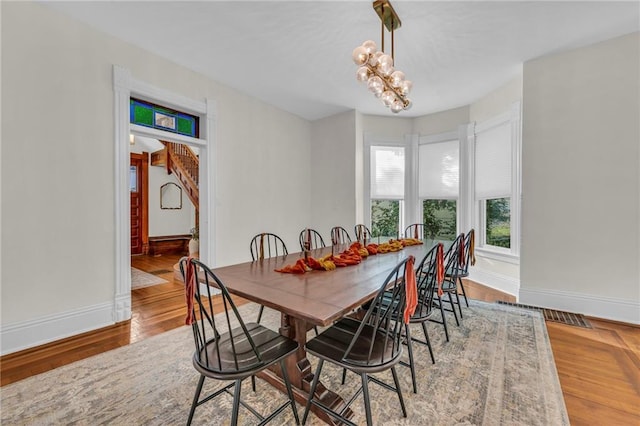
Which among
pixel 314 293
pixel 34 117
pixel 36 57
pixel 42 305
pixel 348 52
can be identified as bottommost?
pixel 42 305

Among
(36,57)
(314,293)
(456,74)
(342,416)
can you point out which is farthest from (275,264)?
(456,74)

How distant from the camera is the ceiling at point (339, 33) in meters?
2.36

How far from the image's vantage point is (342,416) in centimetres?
148

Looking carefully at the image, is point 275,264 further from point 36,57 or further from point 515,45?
point 515,45

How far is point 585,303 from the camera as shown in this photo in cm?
301

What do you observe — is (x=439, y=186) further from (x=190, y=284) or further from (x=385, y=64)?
(x=190, y=284)

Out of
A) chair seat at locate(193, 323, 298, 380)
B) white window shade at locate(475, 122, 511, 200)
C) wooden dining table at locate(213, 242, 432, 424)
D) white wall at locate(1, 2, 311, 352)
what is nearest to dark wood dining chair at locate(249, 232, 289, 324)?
wooden dining table at locate(213, 242, 432, 424)

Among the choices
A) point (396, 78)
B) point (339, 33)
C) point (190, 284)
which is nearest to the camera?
point (190, 284)

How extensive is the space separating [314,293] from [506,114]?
3946mm

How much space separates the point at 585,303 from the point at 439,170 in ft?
8.67

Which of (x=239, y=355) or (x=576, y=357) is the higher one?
(x=239, y=355)

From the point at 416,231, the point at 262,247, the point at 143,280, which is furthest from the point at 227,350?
the point at 143,280

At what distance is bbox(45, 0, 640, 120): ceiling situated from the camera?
7.73 feet

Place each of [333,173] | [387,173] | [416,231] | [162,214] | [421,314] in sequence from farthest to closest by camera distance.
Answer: [162,214], [387,173], [333,173], [416,231], [421,314]
